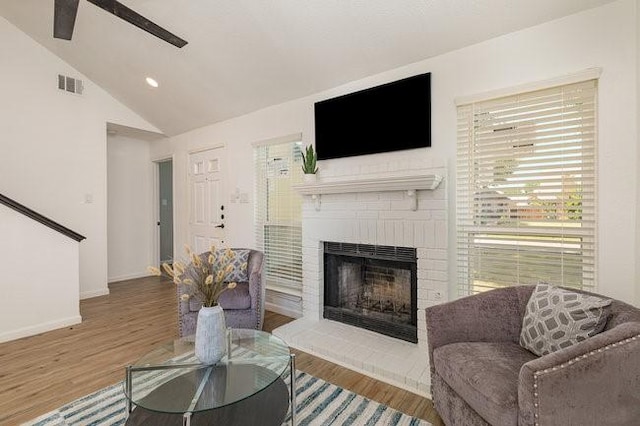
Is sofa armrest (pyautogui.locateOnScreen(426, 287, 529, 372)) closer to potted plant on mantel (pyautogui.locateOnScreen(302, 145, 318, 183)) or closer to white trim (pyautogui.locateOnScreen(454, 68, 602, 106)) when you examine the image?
white trim (pyautogui.locateOnScreen(454, 68, 602, 106))

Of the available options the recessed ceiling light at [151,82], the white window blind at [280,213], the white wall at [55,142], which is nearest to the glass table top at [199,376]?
the white window blind at [280,213]

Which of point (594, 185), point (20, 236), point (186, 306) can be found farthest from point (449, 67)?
point (20, 236)

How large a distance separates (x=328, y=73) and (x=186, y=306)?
2.45 metres

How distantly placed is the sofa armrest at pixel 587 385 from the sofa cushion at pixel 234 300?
209 cm

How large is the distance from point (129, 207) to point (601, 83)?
19.8 ft

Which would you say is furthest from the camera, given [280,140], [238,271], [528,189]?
[280,140]

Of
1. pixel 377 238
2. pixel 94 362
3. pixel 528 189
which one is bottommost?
pixel 94 362

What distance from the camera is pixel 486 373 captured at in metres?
1.41

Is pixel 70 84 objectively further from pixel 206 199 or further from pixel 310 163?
pixel 310 163

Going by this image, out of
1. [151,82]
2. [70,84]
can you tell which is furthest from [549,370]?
[70,84]

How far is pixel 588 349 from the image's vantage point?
1.19 metres

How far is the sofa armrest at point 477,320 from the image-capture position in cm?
175

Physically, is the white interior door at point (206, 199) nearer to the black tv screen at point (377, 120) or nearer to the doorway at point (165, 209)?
the doorway at point (165, 209)

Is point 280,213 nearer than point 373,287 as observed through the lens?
No
